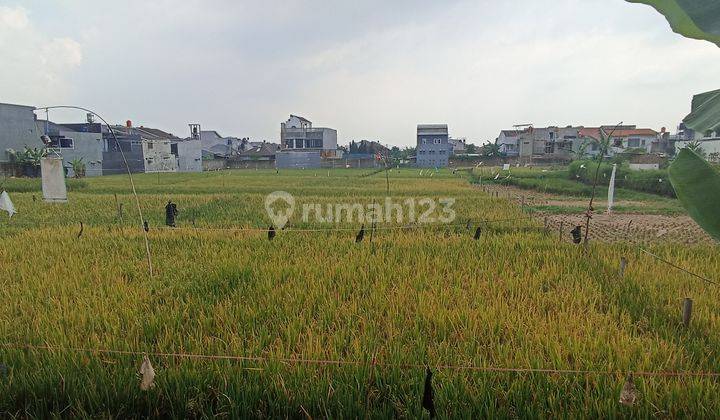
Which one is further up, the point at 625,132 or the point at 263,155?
the point at 625,132

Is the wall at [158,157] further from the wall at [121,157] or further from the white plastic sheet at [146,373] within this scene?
the white plastic sheet at [146,373]

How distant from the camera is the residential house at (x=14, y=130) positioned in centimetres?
2145

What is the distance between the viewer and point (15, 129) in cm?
2228

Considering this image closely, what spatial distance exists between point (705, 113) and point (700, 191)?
0.98 feet

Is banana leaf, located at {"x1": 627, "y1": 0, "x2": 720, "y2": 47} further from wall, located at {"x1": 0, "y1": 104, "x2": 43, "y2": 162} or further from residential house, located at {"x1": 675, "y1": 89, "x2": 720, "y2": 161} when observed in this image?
wall, located at {"x1": 0, "y1": 104, "x2": 43, "y2": 162}

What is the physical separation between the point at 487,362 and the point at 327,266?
1845 mm

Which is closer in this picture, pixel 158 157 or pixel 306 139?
pixel 158 157

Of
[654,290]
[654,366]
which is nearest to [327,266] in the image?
[654,366]

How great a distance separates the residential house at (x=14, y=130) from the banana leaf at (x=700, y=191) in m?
28.4

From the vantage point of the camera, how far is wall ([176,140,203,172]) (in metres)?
33.5

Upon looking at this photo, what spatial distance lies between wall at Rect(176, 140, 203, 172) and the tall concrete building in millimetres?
22935

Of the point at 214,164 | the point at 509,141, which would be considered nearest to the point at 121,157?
the point at 214,164

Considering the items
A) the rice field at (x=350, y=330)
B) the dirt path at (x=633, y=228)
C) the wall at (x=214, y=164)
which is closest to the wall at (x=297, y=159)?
the wall at (x=214, y=164)

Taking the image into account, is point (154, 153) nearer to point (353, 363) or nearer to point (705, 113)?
point (353, 363)
